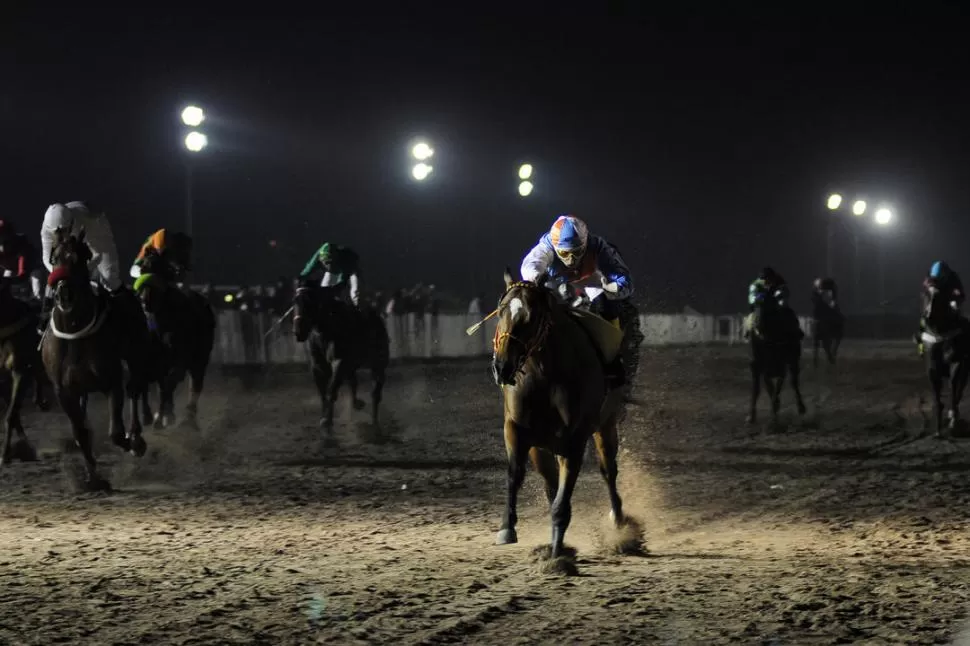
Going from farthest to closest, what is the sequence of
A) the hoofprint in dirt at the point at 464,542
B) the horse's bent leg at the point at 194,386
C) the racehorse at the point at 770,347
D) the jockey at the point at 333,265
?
the racehorse at the point at 770,347 → the jockey at the point at 333,265 → the horse's bent leg at the point at 194,386 → the hoofprint in dirt at the point at 464,542

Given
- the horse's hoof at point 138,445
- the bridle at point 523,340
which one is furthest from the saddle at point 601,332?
the horse's hoof at point 138,445

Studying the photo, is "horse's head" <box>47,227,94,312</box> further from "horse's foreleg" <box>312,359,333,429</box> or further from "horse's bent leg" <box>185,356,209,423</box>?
"horse's foreleg" <box>312,359,333,429</box>

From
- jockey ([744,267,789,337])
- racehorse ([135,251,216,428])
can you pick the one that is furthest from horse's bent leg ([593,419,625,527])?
jockey ([744,267,789,337])

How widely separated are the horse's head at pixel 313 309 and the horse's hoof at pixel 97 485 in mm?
5493

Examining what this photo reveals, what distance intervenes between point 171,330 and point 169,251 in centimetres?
107

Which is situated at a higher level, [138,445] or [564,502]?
[564,502]

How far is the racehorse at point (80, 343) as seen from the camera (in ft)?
41.9

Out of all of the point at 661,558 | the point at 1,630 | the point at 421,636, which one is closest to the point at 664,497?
the point at 661,558

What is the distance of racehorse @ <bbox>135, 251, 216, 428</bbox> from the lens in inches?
643

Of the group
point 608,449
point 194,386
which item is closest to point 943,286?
point 608,449

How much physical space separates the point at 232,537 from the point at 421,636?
4079 millimetres

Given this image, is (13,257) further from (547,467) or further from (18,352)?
(547,467)

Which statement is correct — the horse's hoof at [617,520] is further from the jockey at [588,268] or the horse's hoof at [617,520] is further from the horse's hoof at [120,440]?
the horse's hoof at [120,440]

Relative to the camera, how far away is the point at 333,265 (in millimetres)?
18938
